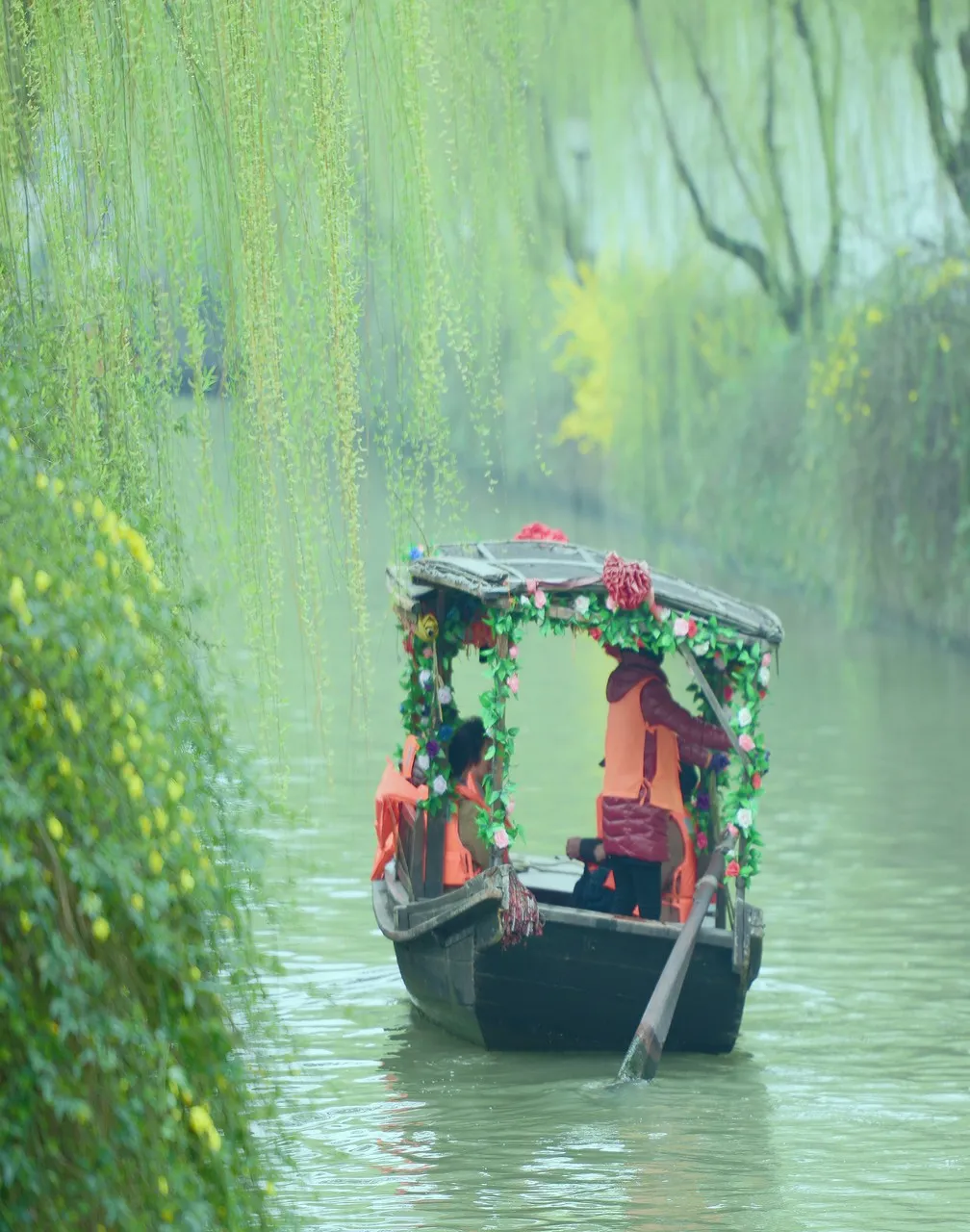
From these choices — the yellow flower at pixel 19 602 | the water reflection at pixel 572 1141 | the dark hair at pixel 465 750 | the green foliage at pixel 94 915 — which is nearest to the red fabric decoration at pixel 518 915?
the water reflection at pixel 572 1141

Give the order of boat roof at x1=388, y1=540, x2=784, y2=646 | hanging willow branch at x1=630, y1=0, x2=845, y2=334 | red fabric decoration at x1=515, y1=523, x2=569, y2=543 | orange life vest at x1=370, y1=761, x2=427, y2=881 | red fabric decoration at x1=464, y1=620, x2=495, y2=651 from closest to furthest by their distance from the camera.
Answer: boat roof at x1=388, y1=540, x2=784, y2=646, red fabric decoration at x1=464, y1=620, x2=495, y2=651, orange life vest at x1=370, y1=761, x2=427, y2=881, red fabric decoration at x1=515, y1=523, x2=569, y2=543, hanging willow branch at x1=630, y1=0, x2=845, y2=334

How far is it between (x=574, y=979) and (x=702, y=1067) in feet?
2.46

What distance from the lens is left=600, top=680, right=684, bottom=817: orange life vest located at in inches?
407

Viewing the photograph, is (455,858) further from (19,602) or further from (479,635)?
(19,602)

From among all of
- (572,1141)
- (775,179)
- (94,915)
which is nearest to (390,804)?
(572,1141)

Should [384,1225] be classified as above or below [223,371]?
below

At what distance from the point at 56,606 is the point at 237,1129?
3.70 feet

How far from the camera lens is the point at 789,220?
26812mm

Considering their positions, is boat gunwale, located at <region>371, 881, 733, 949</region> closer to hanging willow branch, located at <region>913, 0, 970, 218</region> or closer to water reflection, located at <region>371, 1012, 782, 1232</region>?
water reflection, located at <region>371, 1012, 782, 1232</region>

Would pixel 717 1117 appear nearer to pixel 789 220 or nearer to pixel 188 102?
pixel 188 102

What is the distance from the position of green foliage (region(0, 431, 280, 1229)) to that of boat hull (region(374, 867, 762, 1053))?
5507mm

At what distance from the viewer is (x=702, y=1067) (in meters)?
10.3

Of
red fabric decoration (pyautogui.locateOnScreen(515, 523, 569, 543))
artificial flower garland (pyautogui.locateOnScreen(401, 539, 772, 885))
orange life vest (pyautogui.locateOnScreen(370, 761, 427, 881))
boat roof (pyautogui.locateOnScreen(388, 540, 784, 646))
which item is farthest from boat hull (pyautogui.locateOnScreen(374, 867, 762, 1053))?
red fabric decoration (pyautogui.locateOnScreen(515, 523, 569, 543))

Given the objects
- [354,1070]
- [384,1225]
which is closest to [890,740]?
[354,1070]
